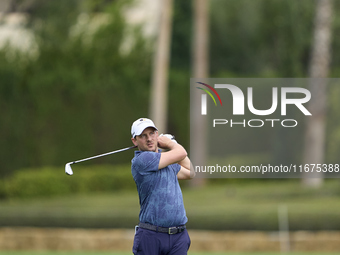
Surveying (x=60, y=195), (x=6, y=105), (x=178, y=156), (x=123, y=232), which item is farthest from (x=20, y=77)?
(x=178, y=156)

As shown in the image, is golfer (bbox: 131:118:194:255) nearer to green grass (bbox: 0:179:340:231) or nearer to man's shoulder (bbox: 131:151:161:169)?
man's shoulder (bbox: 131:151:161:169)

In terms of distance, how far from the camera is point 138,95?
20422 millimetres

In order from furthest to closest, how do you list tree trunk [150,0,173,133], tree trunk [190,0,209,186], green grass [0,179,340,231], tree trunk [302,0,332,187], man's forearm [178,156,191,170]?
tree trunk [190,0,209,186] → tree trunk [150,0,173,133] → tree trunk [302,0,332,187] → green grass [0,179,340,231] → man's forearm [178,156,191,170]

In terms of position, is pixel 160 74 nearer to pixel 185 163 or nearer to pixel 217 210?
pixel 217 210

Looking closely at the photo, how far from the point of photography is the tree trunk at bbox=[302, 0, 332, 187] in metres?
17.7

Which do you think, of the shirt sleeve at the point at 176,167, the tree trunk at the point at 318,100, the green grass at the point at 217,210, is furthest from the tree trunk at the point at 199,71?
the shirt sleeve at the point at 176,167

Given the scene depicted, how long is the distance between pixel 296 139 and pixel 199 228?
293 inches

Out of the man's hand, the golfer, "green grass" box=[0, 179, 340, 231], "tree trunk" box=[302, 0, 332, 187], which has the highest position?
"tree trunk" box=[302, 0, 332, 187]

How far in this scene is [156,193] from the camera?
556 cm

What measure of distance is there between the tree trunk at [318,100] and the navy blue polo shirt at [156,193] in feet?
40.4

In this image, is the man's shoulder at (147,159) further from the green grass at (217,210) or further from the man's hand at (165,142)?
the green grass at (217,210)

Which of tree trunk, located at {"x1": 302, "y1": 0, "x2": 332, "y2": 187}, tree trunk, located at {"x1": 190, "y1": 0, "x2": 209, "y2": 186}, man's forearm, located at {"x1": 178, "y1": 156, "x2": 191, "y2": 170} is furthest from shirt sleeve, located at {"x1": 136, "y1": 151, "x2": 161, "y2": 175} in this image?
tree trunk, located at {"x1": 190, "y1": 0, "x2": 209, "y2": 186}

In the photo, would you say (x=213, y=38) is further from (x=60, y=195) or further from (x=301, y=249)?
(x=301, y=249)

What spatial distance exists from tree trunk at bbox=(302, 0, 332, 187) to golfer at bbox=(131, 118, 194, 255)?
40.4 ft
